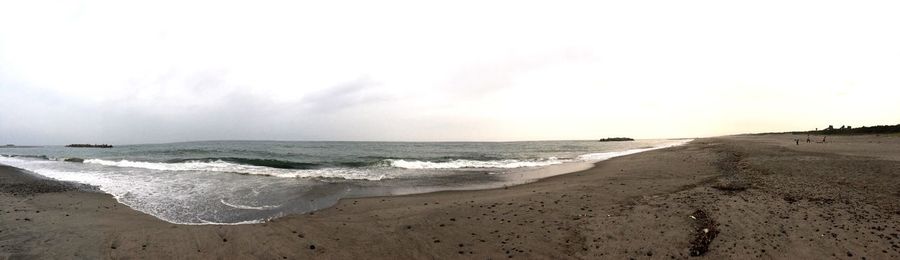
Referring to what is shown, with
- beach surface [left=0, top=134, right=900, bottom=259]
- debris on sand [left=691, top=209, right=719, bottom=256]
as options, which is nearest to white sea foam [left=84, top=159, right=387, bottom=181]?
beach surface [left=0, top=134, right=900, bottom=259]

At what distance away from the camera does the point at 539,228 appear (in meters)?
7.41

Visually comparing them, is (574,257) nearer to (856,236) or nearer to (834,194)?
(856,236)

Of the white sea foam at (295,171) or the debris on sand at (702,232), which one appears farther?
the white sea foam at (295,171)

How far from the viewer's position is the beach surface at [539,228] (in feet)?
19.5

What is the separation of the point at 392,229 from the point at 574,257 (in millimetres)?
3858

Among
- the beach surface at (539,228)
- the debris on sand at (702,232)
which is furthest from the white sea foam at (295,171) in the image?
the debris on sand at (702,232)

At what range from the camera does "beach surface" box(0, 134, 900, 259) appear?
19.5 feet

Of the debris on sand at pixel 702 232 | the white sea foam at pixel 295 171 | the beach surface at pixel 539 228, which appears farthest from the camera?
the white sea foam at pixel 295 171

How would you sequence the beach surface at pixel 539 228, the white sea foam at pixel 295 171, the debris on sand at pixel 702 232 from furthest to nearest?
the white sea foam at pixel 295 171, the beach surface at pixel 539 228, the debris on sand at pixel 702 232

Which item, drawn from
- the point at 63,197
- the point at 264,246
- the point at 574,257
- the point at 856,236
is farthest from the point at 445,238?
the point at 63,197

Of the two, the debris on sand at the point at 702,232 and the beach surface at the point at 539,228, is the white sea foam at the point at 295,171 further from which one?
the debris on sand at the point at 702,232

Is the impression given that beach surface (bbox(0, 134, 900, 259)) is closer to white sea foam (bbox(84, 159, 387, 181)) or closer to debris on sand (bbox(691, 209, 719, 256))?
debris on sand (bbox(691, 209, 719, 256))

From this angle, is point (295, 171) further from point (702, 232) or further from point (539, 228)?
point (702, 232)

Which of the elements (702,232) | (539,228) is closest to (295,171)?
(539,228)
